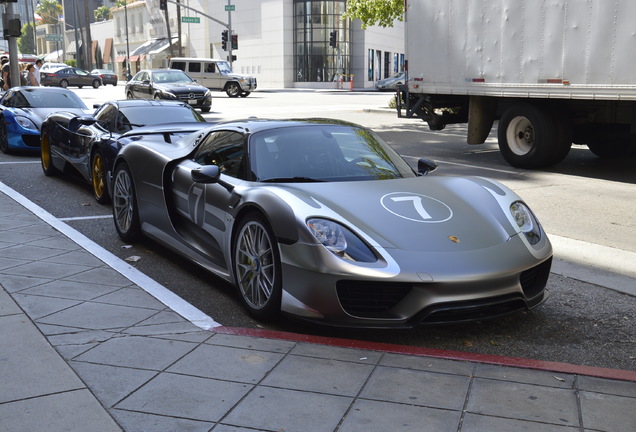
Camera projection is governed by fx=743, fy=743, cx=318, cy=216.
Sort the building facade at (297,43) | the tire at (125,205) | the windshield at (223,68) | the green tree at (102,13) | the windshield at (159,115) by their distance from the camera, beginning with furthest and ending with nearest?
the green tree at (102,13), the building facade at (297,43), the windshield at (223,68), the windshield at (159,115), the tire at (125,205)

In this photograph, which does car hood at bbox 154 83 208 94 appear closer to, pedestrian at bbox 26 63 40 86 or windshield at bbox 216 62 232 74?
pedestrian at bbox 26 63 40 86

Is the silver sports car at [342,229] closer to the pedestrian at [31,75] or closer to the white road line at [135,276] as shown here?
the white road line at [135,276]

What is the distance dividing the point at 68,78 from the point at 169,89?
28054mm

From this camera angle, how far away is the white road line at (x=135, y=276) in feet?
15.1

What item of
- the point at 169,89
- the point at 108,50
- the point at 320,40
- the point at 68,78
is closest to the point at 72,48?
the point at 108,50

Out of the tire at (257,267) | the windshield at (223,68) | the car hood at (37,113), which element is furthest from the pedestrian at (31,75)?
the tire at (257,267)

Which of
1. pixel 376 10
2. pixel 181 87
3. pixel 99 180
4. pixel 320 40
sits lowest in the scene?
pixel 99 180

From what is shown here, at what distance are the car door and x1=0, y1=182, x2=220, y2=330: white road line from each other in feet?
1.32

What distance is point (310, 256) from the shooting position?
13.8 ft

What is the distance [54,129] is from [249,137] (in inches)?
221

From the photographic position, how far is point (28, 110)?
13.6m

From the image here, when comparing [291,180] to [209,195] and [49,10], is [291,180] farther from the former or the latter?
[49,10]

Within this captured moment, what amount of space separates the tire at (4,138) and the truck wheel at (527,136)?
29.2 feet

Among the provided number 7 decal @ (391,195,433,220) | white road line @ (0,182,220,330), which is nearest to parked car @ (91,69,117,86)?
white road line @ (0,182,220,330)
